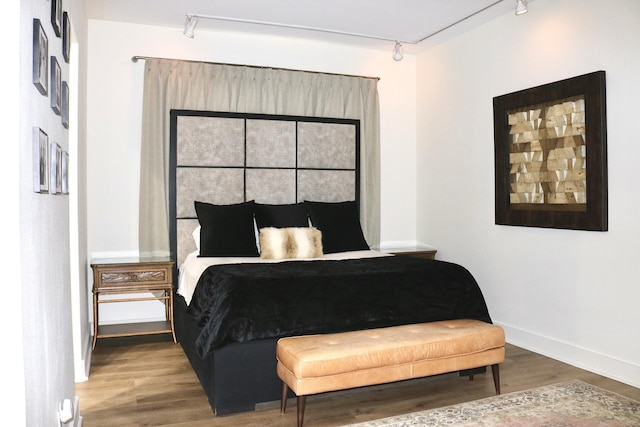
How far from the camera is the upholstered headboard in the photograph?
4.61 m

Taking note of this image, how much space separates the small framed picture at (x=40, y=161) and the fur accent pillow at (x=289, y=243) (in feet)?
8.16

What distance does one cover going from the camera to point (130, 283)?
4086 millimetres

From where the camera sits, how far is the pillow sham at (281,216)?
14.9 ft

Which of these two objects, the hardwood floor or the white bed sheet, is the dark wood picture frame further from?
the white bed sheet

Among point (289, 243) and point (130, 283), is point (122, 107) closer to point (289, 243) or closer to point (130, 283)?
point (130, 283)

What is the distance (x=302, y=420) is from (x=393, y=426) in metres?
0.47

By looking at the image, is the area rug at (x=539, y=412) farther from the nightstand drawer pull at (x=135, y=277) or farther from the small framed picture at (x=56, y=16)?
the small framed picture at (x=56, y=16)

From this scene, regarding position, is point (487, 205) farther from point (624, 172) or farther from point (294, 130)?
point (294, 130)

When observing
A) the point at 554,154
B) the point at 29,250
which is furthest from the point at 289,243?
the point at 29,250

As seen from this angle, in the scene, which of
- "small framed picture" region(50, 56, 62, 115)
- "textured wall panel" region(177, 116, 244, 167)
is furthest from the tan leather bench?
"textured wall panel" region(177, 116, 244, 167)

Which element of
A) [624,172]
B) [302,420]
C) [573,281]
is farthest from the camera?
[573,281]

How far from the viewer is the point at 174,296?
14.2 ft

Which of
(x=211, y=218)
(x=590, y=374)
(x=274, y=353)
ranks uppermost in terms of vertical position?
(x=211, y=218)

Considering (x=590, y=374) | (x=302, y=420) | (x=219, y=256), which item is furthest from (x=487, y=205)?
(x=302, y=420)
